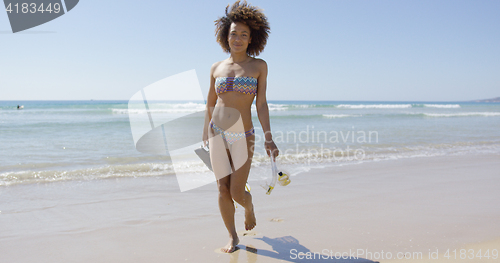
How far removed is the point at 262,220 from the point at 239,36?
6.90 ft

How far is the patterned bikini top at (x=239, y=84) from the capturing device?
2807 mm

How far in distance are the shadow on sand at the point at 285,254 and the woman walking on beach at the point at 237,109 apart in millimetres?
135

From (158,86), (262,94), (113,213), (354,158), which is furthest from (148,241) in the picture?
(354,158)

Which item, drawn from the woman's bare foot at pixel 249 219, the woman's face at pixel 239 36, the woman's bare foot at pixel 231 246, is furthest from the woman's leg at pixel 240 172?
the woman's face at pixel 239 36

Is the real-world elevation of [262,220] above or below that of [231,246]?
below

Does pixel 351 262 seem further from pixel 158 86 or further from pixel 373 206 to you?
pixel 158 86

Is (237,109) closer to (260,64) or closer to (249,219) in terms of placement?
(260,64)

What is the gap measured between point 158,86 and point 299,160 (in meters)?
3.89

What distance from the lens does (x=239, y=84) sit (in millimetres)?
2811

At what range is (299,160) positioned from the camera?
753cm

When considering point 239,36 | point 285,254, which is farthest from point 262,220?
point 239,36

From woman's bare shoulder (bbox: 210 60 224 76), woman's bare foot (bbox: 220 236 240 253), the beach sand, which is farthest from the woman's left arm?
the beach sand

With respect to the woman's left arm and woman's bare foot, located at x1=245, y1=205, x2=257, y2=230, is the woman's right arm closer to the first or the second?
the woman's left arm

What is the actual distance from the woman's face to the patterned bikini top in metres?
0.29
